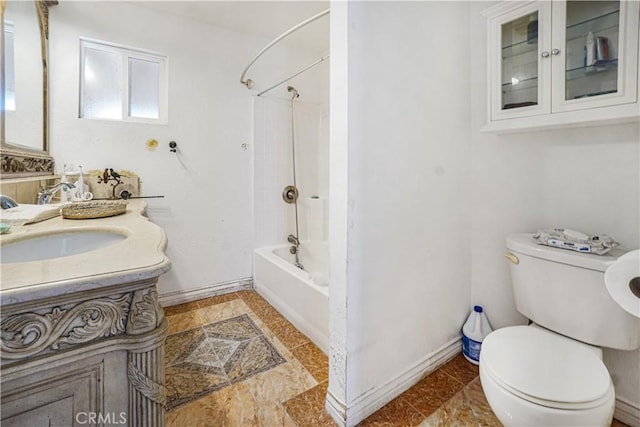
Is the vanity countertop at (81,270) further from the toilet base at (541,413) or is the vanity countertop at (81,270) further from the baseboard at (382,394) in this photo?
the toilet base at (541,413)

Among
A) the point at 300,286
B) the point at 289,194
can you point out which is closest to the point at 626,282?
the point at 300,286

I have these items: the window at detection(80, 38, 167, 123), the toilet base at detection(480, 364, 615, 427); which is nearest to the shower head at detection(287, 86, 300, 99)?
the window at detection(80, 38, 167, 123)

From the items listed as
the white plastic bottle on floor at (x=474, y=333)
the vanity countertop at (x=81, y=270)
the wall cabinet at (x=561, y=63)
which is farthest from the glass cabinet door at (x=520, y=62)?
the vanity countertop at (x=81, y=270)

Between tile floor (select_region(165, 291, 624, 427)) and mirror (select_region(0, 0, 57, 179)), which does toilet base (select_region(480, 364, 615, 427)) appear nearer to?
tile floor (select_region(165, 291, 624, 427))

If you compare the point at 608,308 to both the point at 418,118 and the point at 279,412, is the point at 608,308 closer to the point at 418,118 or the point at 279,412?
the point at 418,118

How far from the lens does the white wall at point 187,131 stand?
194cm

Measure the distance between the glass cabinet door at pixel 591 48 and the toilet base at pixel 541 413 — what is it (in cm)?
120

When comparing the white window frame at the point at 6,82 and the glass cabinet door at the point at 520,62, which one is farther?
the glass cabinet door at the point at 520,62

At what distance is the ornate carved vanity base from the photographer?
1.73 ft

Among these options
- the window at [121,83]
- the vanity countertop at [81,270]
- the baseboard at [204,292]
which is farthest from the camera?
the baseboard at [204,292]

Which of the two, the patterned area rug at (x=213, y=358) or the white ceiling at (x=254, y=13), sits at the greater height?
the white ceiling at (x=254, y=13)

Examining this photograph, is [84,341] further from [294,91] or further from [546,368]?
[294,91]

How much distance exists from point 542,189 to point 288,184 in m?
2.05

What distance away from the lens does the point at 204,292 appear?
250 centimetres
